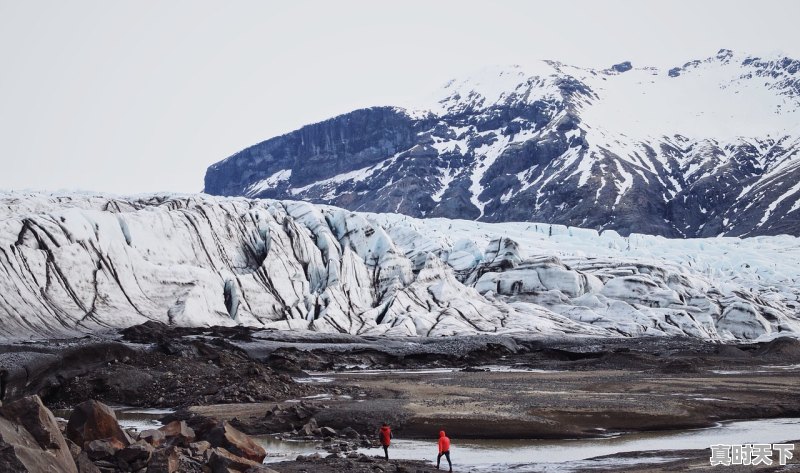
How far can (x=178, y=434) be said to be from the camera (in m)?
22.5

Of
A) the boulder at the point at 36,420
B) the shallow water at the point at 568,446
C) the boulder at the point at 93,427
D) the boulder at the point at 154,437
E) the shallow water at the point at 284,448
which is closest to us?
the boulder at the point at 36,420

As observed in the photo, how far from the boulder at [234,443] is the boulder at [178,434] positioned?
0.59 metres

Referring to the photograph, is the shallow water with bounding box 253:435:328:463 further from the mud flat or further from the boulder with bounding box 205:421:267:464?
the boulder with bounding box 205:421:267:464

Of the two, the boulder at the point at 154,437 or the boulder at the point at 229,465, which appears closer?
the boulder at the point at 229,465

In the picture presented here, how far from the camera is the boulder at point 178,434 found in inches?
857

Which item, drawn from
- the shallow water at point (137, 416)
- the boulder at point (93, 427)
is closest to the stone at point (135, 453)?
the boulder at point (93, 427)

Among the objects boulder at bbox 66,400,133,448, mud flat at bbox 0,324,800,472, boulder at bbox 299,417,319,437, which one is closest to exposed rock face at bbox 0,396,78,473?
boulder at bbox 66,400,133,448

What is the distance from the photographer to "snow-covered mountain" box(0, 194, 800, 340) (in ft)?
227

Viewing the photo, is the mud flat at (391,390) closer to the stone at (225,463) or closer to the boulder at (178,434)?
the boulder at (178,434)

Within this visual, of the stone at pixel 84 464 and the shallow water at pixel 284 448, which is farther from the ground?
the stone at pixel 84 464

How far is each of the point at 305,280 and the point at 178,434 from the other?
217 ft

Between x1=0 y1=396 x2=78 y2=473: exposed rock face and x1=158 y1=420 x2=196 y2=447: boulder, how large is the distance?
491 centimetres

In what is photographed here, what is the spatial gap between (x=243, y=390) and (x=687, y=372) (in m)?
35.0

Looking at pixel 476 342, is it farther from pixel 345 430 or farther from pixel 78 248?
pixel 345 430
